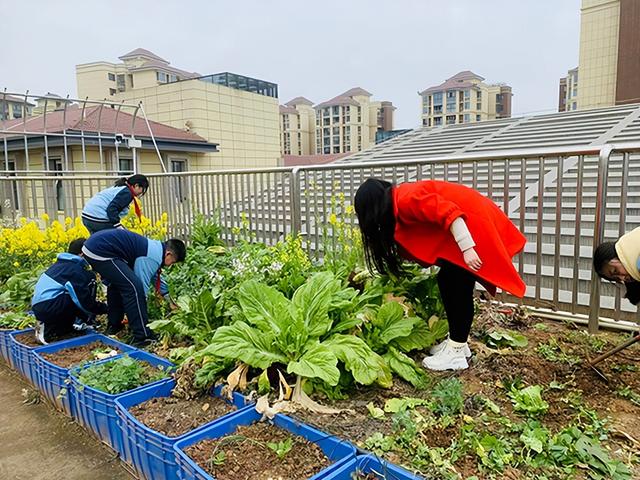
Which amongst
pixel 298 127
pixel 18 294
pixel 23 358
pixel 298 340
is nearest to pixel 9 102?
pixel 18 294

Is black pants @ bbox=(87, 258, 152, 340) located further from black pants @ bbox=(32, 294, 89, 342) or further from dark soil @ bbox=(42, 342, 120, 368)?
black pants @ bbox=(32, 294, 89, 342)

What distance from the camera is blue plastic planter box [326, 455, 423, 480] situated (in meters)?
1.69

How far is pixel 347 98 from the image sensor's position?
7000 cm

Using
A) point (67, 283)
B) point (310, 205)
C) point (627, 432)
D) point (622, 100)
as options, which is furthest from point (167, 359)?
point (622, 100)

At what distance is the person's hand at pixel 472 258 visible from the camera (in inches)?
93.7

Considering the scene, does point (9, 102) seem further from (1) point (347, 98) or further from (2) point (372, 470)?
(1) point (347, 98)

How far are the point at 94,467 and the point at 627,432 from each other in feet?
8.62

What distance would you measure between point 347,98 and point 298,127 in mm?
8737

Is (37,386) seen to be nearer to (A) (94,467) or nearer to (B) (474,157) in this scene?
(A) (94,467)

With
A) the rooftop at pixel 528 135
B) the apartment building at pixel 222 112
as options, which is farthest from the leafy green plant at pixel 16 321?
the apartment building at pixel 222 112

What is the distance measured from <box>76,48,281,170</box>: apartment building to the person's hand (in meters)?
13.3

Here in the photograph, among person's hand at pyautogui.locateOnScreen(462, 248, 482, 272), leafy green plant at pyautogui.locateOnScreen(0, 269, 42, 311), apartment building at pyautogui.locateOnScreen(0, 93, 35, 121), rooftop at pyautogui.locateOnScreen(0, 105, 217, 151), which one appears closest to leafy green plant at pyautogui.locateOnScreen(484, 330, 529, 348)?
person's hand at pyautogui.locateOnScreen(462, 248, 482, 272)

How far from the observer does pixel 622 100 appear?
20734 millimetres

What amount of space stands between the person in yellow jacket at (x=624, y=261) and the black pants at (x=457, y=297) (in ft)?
2.12
